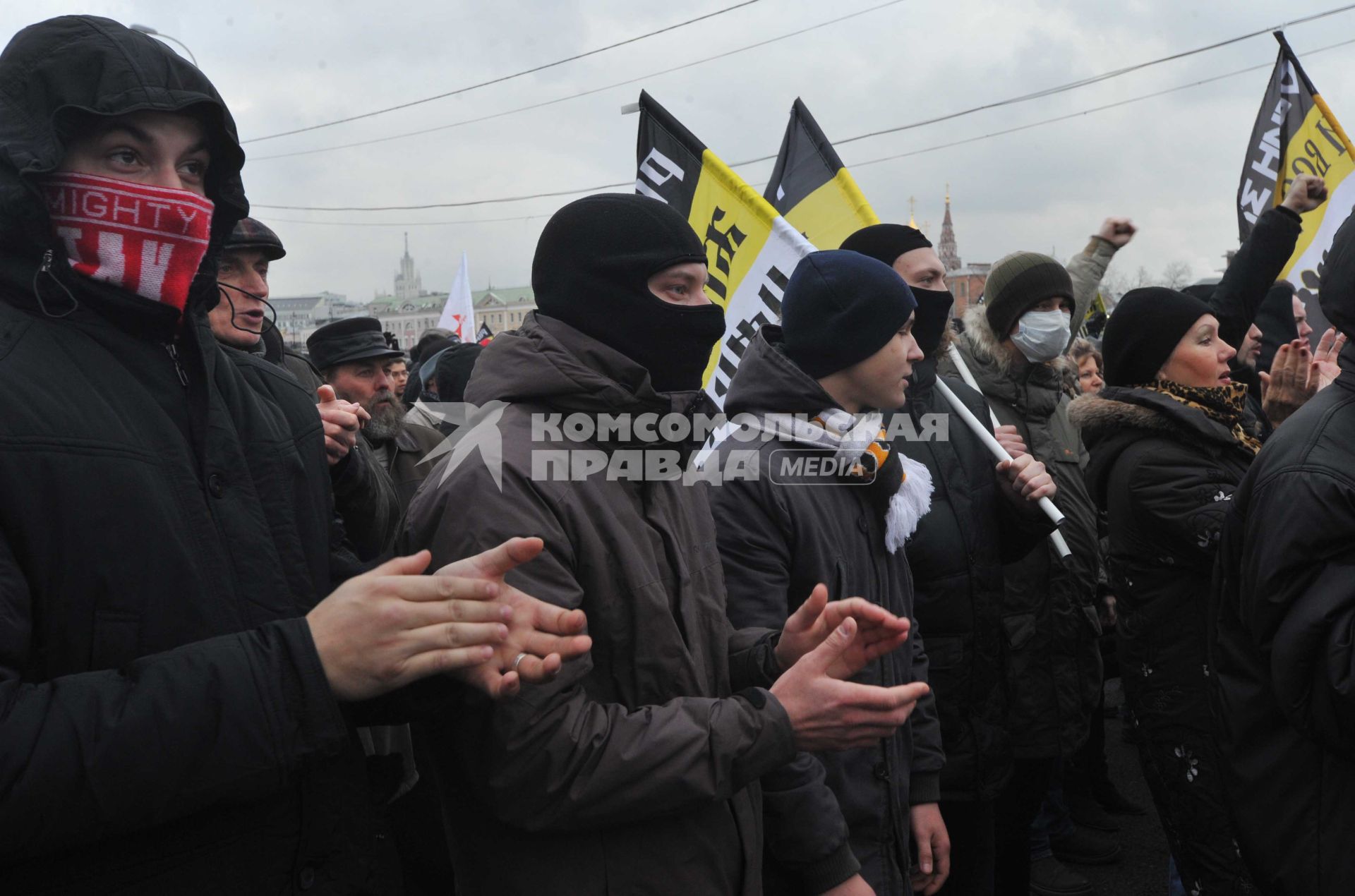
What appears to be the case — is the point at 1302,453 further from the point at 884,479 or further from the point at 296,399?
the point at 296,399

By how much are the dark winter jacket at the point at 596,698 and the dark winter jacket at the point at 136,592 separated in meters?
0.25

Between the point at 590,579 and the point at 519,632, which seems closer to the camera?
the point at 519,632

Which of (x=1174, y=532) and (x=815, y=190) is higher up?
(x=815, y=190)

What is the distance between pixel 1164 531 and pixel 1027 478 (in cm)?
44

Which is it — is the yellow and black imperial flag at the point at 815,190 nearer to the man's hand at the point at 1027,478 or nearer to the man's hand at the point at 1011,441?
the man's hand at the point at 1011,441

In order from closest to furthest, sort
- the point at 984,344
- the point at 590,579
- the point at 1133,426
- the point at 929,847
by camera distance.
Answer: the point at 590,579 < the point at 929,847 < the point at 1133,426 < the point at 984,344

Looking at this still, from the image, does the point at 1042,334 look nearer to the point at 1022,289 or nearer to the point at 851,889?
the point at 1022,289

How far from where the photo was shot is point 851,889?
2.19m

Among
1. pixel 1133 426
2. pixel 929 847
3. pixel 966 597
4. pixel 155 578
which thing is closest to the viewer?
pixel 155 578

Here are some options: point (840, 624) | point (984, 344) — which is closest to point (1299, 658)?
point (840, 624)

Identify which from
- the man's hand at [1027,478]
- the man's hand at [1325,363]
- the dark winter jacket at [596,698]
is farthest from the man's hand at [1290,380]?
the dark winter jacket at [596,698]

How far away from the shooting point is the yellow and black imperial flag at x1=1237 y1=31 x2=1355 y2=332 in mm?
5691

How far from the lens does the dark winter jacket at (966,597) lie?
3.19 meters

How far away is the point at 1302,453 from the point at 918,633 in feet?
3.92
